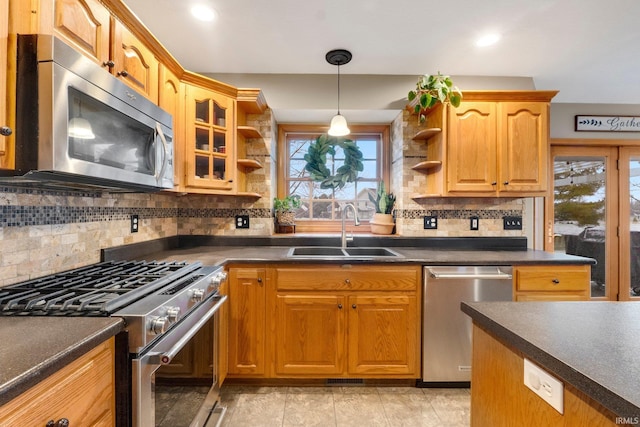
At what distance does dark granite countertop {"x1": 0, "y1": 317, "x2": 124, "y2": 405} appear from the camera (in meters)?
0.62

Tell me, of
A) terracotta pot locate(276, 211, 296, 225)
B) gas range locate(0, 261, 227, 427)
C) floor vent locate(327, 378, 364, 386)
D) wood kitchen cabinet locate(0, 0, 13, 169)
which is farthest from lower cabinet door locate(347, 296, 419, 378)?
wood kitchen cabinet locate(0, 0, 13, 169)

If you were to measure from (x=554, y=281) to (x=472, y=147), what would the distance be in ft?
3.57

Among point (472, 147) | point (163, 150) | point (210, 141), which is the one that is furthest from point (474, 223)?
point (163, 150)

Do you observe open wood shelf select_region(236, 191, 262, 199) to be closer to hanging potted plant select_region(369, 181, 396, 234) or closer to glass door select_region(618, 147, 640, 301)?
hanging potted plant select_region(369, 181, 396, 234)

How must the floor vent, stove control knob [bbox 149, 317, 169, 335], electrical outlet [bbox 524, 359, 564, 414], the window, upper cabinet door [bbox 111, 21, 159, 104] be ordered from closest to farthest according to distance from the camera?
electrical outlet [bbox 524, 359, 564, 414]
stove control knob [bbox 149, 317, 169, 335]
upper cabinet door [bbox 111, 21, 159, 104]
the floor vent
the window

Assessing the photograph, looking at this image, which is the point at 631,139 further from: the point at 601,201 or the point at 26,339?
the point at 26,339

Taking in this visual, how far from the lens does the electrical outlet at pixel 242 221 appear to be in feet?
8.70

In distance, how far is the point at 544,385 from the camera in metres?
0.72

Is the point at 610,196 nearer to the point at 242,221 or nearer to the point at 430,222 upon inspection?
the point at 430,222

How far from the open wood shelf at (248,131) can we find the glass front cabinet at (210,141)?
3.9 inches

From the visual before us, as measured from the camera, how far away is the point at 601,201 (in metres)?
3.17

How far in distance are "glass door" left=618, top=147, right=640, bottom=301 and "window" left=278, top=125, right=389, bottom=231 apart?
246 cm

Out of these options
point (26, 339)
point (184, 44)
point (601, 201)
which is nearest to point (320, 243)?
point (184, 44)

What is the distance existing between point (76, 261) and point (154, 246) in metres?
0.67
